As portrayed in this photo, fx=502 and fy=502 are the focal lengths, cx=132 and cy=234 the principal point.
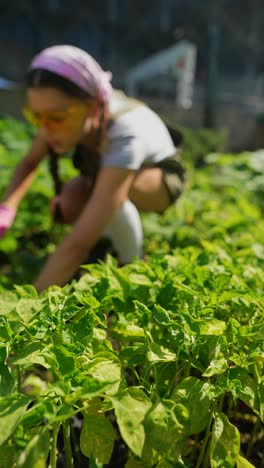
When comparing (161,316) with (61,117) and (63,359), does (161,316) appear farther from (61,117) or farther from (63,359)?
(61,117)

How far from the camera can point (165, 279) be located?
0.94m

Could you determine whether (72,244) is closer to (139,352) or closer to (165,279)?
(165,279)

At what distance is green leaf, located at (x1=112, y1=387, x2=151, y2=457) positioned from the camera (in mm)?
602

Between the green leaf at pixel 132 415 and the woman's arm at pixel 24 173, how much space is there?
62.6 inches

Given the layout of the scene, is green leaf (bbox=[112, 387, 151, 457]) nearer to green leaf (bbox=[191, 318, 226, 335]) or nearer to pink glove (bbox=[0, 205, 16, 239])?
green leaf (bbox=[191, 318, 226, 335])

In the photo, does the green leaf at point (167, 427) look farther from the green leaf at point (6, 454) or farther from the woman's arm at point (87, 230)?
the woman's arm at point (87, 230)

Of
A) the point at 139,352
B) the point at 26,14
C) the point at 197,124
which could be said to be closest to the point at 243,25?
the point at 26,14

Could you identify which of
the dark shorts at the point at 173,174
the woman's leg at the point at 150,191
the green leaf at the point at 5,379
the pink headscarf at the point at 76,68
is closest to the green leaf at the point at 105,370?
the green leaf at the point at 5,379

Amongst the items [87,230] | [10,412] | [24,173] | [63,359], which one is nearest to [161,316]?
[63,359]

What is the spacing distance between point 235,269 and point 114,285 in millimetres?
273

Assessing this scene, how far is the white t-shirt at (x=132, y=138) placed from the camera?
1.82 meters

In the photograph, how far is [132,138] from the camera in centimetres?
189

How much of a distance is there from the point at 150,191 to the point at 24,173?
1.86 ft

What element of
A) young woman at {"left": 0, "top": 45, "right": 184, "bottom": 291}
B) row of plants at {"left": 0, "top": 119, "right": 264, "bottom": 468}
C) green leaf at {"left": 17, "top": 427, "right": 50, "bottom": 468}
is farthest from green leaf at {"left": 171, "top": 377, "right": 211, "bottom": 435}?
young woman at {"left": 0, "top": 45, "right": 184, "bottom": 291}
